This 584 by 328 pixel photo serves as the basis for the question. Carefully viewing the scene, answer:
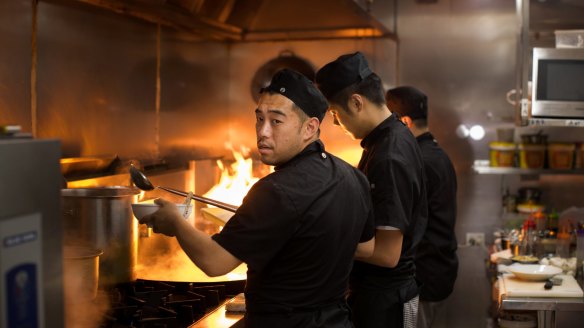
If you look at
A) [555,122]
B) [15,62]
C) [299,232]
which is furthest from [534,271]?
[15,62]

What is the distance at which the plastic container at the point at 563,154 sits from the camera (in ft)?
13.9

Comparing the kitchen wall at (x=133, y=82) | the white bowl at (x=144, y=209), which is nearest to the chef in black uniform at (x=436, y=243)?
the kitchen wall at (x=133, y=82)

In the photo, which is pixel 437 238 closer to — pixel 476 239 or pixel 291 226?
pixel 476 239

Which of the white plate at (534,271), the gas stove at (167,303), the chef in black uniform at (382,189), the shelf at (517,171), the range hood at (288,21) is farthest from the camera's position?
the shelf at (517,171)

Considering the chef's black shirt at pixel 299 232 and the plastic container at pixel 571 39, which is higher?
the plastic container at pixel 571 39

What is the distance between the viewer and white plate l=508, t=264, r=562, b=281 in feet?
10.6

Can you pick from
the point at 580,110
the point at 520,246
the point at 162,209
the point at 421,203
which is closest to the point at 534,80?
the point at 580,110

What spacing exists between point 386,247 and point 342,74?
0.62 m

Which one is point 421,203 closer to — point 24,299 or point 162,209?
point 162,209

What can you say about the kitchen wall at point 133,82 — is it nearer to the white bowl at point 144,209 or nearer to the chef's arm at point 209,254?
the white bowl at point 144,209

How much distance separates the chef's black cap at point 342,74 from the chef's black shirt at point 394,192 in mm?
195

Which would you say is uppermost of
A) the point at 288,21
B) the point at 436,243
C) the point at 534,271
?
the point at 288,21

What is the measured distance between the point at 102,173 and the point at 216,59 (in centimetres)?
192

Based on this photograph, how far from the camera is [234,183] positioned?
363 cm
